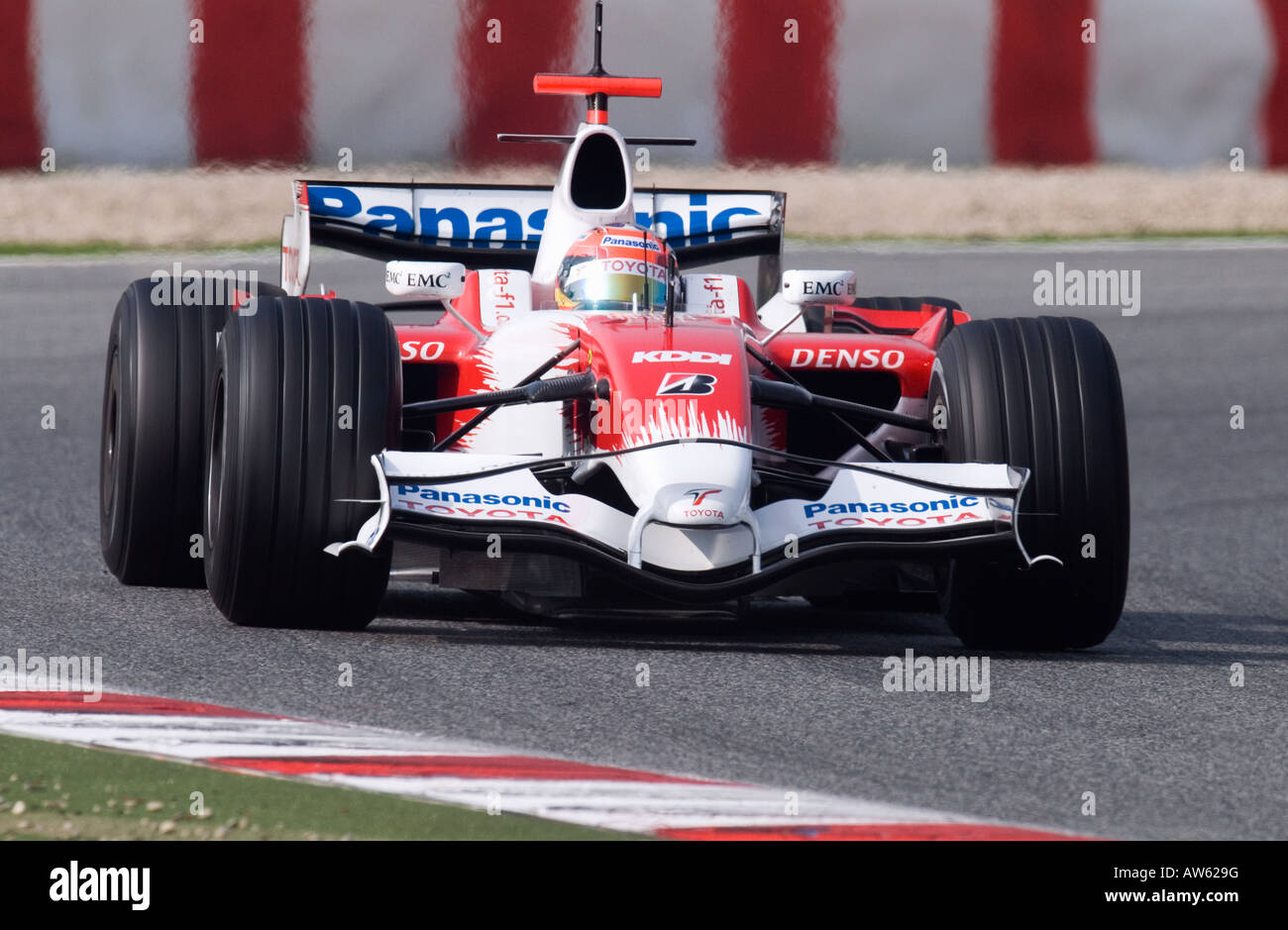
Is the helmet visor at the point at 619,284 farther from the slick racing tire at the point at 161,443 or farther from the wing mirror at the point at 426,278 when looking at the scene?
the slick racing tire at the point at 161,443

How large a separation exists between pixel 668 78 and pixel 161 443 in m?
12.5

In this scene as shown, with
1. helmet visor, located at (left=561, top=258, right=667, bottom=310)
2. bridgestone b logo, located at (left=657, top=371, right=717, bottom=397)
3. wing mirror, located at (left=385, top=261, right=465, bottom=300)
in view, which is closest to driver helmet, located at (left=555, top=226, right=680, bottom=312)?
helmet visor, located at (left=561, top=258, right=667, bottom=310)

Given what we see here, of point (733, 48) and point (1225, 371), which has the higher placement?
point (733, 48)

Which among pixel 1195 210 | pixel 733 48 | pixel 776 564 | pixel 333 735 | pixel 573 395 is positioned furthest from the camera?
pixel 1195 210

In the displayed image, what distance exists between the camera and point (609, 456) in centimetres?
701

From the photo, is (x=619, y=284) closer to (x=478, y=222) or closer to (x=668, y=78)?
(x=478, y=222)

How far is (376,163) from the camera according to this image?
19.0 m

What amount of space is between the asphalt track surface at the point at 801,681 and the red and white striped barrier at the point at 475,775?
0.15 m

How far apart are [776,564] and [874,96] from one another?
1448 centimetres

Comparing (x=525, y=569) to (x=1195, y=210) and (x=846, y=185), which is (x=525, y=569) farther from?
(x=1195, y=210)

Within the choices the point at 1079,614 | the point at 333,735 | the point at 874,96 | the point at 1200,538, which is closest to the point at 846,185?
the point at 874,96

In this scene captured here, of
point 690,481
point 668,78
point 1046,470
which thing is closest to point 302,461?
point 690,481

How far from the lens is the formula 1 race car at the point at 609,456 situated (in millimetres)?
6750
